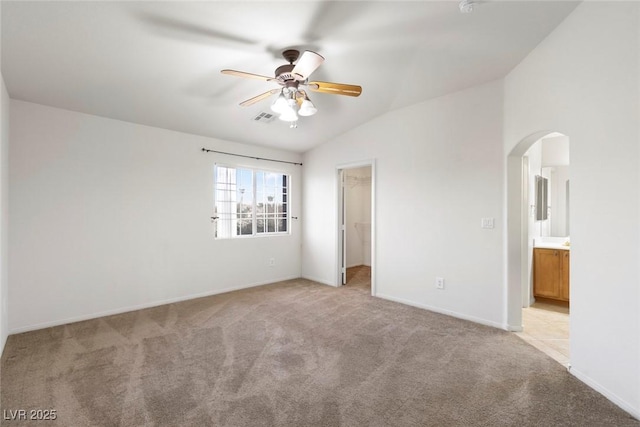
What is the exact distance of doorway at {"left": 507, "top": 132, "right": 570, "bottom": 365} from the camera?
3.35 m

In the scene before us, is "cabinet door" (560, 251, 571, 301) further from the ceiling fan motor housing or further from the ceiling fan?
the ceiling fan motor housing

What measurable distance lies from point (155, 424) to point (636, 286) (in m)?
3.18

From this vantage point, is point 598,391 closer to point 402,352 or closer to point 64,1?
point 402,352

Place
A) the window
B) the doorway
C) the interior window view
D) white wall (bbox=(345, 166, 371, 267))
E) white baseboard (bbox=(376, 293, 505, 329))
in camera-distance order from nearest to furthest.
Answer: the interior window view
the doorway
white baseboard (bbox=(376, 293, 505, 329))
the window
white wall (bbox=(345, 166, 371, 267))

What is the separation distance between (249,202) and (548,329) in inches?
180

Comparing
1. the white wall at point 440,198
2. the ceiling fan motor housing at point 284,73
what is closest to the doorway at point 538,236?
the white wall at point 440,198

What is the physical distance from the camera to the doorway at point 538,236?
11.0ft

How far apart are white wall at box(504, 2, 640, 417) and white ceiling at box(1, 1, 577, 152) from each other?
412 millimetres

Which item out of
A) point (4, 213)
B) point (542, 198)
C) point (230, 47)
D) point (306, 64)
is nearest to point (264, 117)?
point (230, 47)

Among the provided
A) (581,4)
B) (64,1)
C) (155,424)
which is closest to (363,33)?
(581,4)

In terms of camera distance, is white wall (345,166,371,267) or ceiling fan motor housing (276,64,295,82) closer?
ceiling fan motor housing (276,64,295,82)

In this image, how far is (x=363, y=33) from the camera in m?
2.64

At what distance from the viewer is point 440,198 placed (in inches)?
160

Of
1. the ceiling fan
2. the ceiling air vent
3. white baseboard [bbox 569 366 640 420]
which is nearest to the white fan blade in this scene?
the ceiling fan
